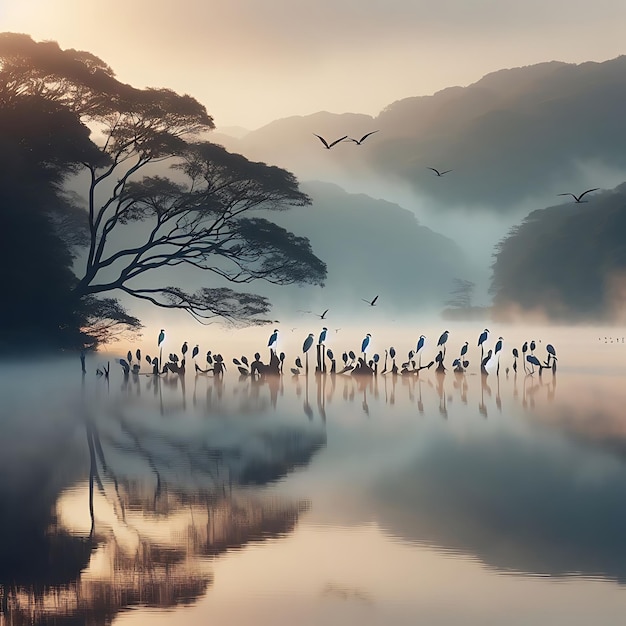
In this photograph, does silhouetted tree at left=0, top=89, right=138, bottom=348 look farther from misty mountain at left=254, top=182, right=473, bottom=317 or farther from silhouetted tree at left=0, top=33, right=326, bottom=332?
misty mountain at left=254, top=182, right=473, bottom=317

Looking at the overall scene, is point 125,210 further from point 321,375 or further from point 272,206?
point 321,375

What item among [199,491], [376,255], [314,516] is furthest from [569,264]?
[314,516]

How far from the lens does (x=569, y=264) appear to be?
80.9 meters

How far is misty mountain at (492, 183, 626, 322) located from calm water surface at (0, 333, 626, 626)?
60.8 meters

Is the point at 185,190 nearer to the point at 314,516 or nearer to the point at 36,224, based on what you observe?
the point at 36,224

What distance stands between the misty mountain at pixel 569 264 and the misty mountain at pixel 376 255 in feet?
60.6

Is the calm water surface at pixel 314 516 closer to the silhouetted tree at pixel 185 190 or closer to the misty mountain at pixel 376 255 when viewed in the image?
the silhouetted tree at pixel 185 190

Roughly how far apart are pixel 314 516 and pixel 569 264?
74.6 m

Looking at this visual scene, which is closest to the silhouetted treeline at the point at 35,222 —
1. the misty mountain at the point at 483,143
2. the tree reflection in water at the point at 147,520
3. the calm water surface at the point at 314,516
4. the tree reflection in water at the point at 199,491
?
the tree reflection in water at the point at 199,491

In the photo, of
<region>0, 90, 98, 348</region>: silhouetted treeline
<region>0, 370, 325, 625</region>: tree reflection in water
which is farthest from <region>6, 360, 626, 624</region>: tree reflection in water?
<region>0, 90, 98, 348</region>: silhouetted treeline

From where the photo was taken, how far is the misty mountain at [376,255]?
11300cm

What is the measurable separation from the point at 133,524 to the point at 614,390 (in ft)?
40.2

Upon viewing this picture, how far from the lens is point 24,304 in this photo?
78.1ft

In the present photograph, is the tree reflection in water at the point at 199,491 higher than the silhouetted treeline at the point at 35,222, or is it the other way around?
the silhouetted treeline at the point at 35,222
